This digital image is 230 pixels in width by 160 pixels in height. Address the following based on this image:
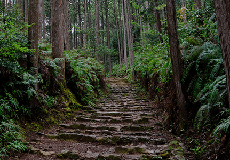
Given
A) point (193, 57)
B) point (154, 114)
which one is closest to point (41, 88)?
point (154, 114)

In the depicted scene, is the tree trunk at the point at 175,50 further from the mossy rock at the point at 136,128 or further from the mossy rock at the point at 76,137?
the mossy rock at the point at 76,137

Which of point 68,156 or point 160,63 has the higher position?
point 160,63

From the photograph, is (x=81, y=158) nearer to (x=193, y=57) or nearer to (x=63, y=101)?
(x=63, y=101)

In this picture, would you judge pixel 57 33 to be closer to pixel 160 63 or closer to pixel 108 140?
pixel 160 63

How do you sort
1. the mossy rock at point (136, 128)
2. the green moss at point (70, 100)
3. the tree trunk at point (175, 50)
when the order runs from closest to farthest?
1. the tree trunk at point (175, 50)
2. the mossy rock at point (136, 128)
3. the green moss at point (70, 100)

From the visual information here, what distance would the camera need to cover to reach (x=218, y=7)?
2.57 metres

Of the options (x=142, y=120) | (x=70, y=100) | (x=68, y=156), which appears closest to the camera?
(x=68, y=156)

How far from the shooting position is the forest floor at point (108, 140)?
4023 millimetres

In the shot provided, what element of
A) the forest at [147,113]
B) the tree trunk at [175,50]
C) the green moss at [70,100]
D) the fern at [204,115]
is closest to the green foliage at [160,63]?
the forest at [147,113]

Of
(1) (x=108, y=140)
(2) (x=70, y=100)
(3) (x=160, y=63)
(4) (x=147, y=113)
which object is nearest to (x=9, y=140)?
(1) (x=108, y=140)

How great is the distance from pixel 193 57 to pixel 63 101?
4.91 metres

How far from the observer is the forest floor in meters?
4.02

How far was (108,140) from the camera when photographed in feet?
16.2

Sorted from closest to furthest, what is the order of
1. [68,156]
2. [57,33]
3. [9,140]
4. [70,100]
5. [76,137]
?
[9,140], [68,156], [76,137], [70,100], [57,33]
